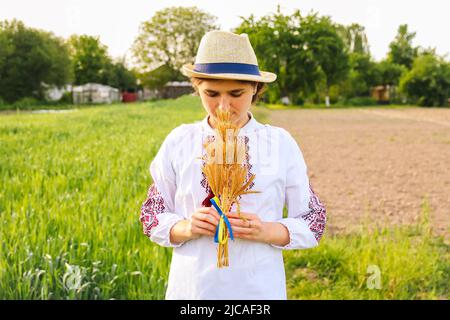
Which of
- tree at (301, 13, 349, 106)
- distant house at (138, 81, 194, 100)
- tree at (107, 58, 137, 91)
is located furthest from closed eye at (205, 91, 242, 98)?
tree at (107, 58, 137, 91)

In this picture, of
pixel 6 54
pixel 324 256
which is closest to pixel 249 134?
pixel 324 256

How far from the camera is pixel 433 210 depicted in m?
5.64

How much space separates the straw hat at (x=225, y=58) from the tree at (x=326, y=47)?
2758 centimetres

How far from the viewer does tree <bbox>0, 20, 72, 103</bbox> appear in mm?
42562

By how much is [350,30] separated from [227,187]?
68502 mm

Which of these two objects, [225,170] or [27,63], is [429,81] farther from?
[225,170]

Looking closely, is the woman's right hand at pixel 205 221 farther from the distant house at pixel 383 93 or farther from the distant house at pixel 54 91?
the distant house at pixel 383 93

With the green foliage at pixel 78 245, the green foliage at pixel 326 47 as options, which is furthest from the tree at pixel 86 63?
the green foliage at pixel 78 245

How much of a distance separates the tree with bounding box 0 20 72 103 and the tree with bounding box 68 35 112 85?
31.3 ft

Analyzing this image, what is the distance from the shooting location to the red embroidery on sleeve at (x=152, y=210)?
1479 millimetres

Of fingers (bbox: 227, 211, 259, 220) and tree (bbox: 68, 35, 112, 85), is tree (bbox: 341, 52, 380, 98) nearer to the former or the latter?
tree (bbox: 68, 35, 112, 85)

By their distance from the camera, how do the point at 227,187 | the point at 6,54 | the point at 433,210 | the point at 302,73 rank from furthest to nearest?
the point at 6,54, the point at 302,73, the point at 433,210, the point at 227,187
